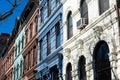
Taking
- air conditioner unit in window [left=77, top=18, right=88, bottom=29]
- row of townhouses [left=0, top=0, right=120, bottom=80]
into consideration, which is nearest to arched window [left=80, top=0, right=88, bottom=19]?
row of townhouses [left=0, top=0, right=120, bottom=80]

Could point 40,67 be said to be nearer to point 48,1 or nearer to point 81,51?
point 48,1

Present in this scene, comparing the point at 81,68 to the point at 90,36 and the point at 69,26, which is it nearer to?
the point at 90,36

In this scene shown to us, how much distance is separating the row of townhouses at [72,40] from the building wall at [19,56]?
8.58ft

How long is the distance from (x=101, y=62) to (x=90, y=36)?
1789 millimetres

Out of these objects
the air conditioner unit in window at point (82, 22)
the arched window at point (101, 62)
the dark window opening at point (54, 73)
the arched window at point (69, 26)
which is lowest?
the arched window at point (101, 62)

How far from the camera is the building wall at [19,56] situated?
38.8 m

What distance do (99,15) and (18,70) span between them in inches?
987

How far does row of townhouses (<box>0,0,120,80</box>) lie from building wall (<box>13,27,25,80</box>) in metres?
2.62

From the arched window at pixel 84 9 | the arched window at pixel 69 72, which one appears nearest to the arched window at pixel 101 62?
the arched window at pixel 84 9

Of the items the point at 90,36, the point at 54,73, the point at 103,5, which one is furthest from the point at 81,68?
the point at 54,73

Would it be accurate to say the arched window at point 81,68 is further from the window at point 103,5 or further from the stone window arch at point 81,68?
the window at point 103,5

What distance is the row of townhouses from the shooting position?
610 inches

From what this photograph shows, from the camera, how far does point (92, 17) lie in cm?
1777

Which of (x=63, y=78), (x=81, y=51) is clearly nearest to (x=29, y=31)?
(x=63, y=78)
